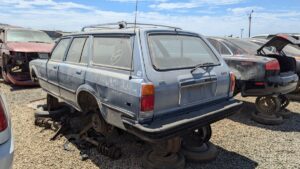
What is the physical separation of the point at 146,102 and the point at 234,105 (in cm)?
156

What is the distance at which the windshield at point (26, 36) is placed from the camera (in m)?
9.57

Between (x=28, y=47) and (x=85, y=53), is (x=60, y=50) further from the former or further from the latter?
(x=28, y=47)

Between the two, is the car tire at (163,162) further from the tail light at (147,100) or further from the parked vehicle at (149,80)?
the tail light at (147,100)

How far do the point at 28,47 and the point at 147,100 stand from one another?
7044mm

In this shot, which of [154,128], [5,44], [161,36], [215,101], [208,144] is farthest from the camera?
[5,44]

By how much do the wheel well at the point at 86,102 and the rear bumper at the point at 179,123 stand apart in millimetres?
1030

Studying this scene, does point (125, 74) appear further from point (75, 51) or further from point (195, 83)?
point (75, 51)

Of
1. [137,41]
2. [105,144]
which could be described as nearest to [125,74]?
[137,41]

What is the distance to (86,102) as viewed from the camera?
413 cm

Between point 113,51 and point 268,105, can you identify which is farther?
point 268,105

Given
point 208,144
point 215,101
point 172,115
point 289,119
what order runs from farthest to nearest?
point 289,119 < point 208,144 < point 215,101 < point 172,115

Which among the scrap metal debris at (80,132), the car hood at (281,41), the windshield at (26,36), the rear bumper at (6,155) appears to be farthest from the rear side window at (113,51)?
the windshield at (26,36)

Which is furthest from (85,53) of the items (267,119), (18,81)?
(18,81)

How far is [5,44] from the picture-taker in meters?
8.96
